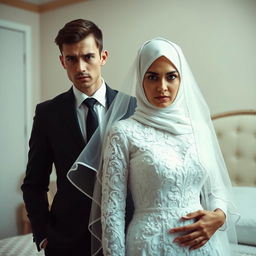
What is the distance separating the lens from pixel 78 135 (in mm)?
1593

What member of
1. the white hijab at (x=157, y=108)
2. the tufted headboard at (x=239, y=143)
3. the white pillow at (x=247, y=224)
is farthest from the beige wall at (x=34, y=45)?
the white hijab at (x=157, y=108)

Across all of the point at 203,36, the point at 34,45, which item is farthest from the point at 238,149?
the point at 34,45

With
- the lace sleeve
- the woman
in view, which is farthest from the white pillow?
the lace sleeve

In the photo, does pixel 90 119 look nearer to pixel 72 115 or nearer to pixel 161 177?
pixel 72 115

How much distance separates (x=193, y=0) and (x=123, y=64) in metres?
0.96

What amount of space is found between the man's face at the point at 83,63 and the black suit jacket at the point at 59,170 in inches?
3.6

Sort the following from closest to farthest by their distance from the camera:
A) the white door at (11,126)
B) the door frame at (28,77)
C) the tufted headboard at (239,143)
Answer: the tufted headboard at (239,143)
the white door at (11,126)
the door frame at (28,77)

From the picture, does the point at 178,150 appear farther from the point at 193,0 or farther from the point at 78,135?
the point at 193,0

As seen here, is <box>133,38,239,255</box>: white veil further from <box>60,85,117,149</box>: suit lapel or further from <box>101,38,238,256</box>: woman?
<box>60,85,117,149</box>: suit lapel

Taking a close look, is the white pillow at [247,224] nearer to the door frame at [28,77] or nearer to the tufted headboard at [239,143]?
the tufted headboard at [239,143]

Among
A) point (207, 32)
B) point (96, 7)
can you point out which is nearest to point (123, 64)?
point (96, 7)

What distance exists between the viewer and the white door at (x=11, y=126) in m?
4.35

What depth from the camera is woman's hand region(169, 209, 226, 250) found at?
1.31 metres

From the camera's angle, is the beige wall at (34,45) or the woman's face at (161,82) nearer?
the woman's face at (161,82)
